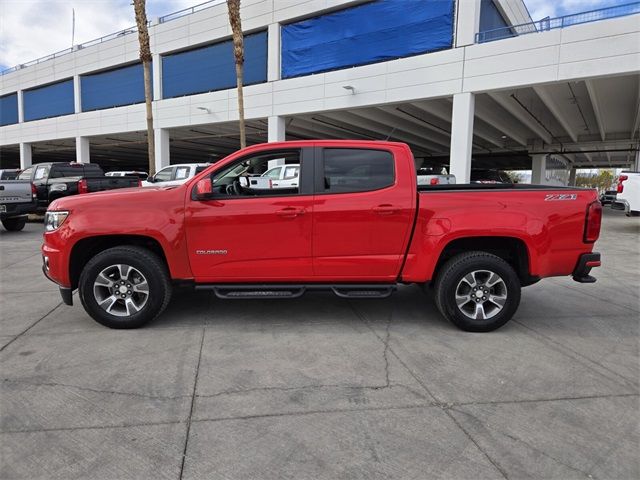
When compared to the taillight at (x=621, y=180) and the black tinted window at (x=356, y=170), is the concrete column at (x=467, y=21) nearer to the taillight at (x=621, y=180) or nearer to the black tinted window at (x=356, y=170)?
the taillight at (x=621, y=180)

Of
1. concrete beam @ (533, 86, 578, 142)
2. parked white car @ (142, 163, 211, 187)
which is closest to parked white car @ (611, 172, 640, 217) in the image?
concrete beam @ (533, 86, 578, 142)

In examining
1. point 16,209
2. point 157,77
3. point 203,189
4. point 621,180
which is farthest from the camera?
point 157,77

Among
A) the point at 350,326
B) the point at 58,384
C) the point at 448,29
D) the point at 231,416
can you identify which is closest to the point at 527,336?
the point at 350,326

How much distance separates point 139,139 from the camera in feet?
106

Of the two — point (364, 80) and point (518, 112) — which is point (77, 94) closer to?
point (364, 80)

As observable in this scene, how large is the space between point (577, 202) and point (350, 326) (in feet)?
8.52

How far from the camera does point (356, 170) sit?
14.7 feet

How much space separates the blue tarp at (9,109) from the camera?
35425 mm

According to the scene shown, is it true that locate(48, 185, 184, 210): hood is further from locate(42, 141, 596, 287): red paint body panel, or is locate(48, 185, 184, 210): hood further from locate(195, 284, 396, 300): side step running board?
locate(195, 284, 396, 300): side step running board

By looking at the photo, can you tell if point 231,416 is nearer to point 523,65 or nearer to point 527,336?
point 527,336

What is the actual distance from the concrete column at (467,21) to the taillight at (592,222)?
13.8 meters

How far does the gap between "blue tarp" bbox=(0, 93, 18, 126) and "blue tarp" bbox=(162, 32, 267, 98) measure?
726 inches

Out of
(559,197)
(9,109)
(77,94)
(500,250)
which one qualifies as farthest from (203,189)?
(9,109)

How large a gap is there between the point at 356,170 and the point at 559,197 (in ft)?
6.64
